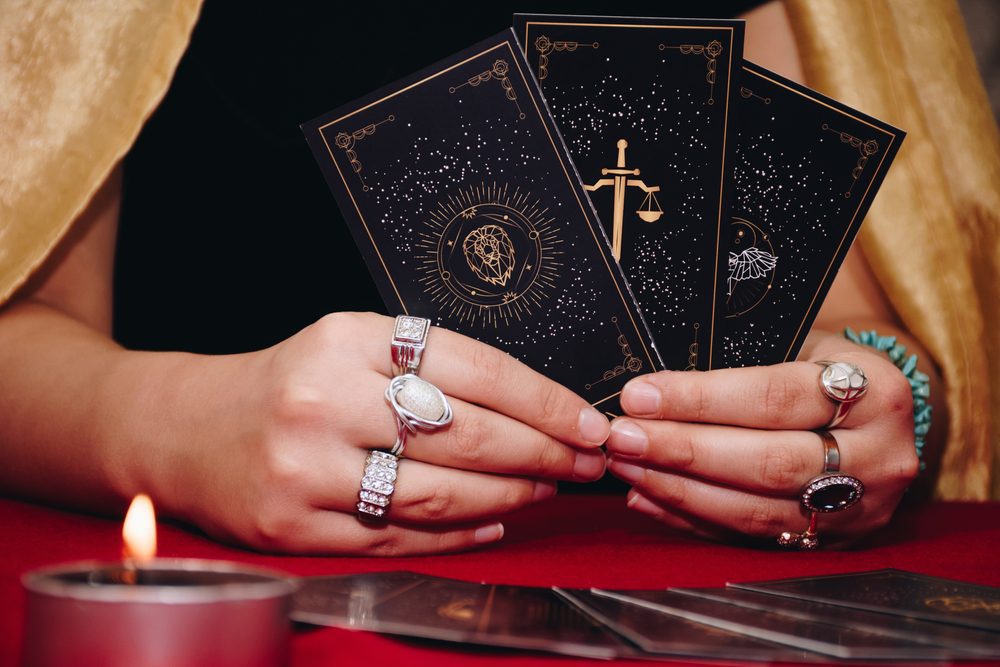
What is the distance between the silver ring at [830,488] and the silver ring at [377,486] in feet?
1.40

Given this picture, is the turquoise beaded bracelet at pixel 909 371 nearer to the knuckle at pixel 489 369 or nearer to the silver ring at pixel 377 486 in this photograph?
the knuckle at pixel 489 369

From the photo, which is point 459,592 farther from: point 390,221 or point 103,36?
point 103,36

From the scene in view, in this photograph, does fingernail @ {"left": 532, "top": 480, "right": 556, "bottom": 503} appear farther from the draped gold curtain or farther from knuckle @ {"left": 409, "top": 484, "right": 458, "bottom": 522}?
the draped gold curtain

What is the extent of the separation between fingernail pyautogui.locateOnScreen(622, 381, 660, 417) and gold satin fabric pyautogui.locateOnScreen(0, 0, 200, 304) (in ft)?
2.82

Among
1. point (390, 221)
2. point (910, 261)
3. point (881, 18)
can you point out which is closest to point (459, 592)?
point (390, 221)

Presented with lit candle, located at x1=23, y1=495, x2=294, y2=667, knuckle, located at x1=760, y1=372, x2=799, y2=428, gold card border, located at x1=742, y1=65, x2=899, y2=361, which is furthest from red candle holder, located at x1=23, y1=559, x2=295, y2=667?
gold card border, located at x1=742, y1=65, x2=899, y2=361

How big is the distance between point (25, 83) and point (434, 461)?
964mm

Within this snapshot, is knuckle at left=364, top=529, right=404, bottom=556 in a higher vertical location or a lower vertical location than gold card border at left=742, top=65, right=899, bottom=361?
lower

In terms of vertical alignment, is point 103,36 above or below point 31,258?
above

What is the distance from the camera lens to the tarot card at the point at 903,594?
21.7 inches

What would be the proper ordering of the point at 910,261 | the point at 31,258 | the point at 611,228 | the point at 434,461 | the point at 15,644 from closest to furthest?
the point at 15,644 < the point at 434,461 < the point at 611,228 < the point at 31,258 < the point at 910,261

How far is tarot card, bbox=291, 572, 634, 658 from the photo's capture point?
1.51 feet

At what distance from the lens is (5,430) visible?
40.1 inches

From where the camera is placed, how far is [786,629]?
1.66 feet
